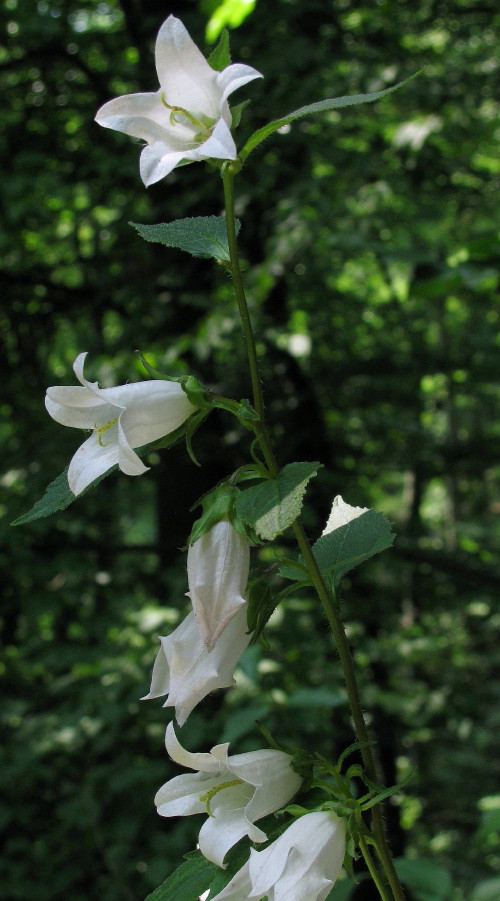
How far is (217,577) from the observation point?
2.23ft

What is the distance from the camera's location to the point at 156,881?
2303 mm

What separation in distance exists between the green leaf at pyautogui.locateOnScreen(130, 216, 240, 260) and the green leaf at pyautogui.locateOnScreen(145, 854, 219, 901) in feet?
1.66

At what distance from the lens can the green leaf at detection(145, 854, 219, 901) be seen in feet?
2.34

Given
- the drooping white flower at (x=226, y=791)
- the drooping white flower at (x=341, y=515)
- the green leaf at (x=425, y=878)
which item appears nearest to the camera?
the drooping white flower at (x=226, y=791)

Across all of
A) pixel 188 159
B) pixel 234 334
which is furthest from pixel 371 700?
pixel 188 159

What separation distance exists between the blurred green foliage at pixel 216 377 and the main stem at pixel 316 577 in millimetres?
1267

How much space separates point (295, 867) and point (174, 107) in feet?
2.02

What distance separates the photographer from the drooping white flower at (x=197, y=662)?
0.71 metres

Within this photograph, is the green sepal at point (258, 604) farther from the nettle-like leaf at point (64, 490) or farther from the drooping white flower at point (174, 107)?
the drooping white flower at point (174, 107)

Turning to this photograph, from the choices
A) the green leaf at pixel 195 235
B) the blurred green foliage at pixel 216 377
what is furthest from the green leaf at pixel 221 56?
the blurred green foliage at pixel 216 377

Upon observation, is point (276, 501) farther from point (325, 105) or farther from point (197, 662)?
point (325, 105)

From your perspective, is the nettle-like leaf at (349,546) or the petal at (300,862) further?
the nettle-like leaf at (349,546)

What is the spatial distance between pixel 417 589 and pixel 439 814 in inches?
61.7

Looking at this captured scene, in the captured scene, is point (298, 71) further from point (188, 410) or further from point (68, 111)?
point (188, 410)
